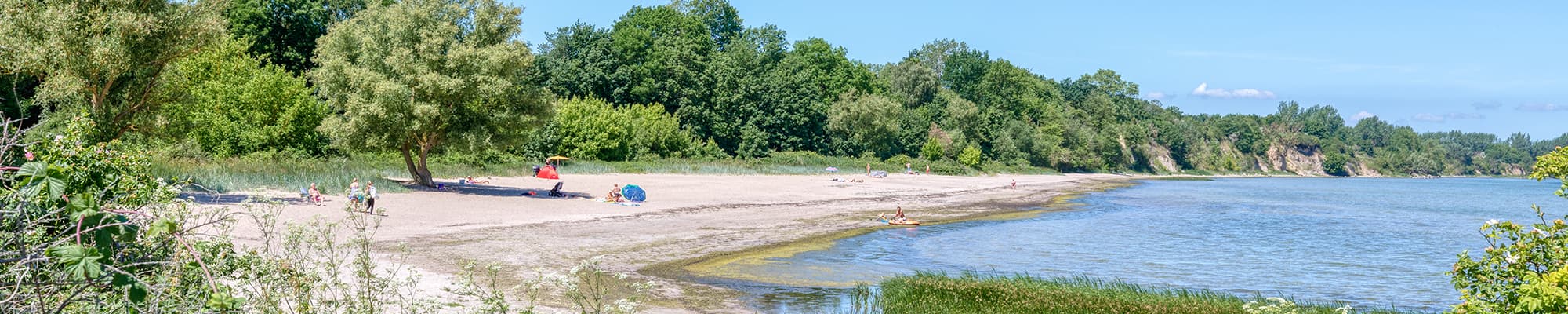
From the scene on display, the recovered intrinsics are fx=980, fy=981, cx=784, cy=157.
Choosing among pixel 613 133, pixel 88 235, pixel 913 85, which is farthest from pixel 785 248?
pixel 913 85

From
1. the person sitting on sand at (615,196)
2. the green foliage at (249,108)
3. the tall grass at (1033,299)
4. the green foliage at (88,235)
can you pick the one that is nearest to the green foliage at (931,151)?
the green foliage at (249,108)

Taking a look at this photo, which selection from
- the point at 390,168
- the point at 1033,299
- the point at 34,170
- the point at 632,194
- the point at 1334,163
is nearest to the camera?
the point at 34,170

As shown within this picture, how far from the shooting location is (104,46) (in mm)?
25156

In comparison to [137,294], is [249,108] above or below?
above

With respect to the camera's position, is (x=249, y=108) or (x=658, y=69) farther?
(x=658, y=69)

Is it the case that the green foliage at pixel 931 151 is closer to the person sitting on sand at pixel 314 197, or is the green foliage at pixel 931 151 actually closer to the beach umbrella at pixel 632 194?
the beach umbrella at pixel 632 194

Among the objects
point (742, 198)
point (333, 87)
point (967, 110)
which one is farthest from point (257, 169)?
point (967, 110)

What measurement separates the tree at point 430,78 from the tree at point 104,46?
666cm

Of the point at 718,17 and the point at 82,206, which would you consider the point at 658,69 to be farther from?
the point at 82,206

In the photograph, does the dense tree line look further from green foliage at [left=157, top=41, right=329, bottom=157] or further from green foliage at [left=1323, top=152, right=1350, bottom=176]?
green foliage at [left=1323, top=152, right=1350, bottom=176]

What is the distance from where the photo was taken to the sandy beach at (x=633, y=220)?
1822cm

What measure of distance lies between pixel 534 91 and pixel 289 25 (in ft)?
128

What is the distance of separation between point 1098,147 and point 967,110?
86.2 ft

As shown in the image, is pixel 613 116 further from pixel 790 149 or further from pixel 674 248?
pixel 674 248
